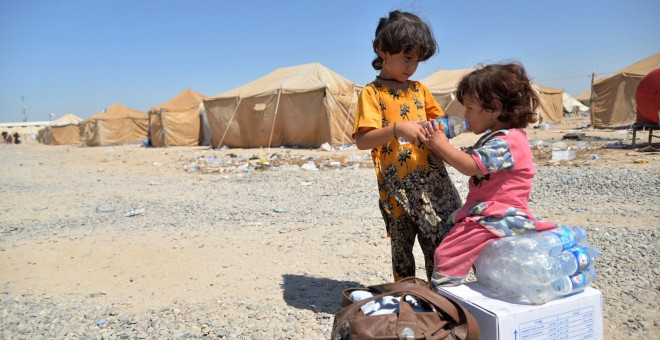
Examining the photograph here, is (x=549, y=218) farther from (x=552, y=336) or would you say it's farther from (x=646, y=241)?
(x=552, y=336)

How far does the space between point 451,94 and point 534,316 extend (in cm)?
2088

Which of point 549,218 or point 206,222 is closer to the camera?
point 549,218

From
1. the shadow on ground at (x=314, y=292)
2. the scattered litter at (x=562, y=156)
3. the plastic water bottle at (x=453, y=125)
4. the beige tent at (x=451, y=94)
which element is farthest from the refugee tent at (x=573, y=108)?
the plastic water bottle at (x=453, y=125)

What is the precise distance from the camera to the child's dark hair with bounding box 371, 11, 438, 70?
2.10m

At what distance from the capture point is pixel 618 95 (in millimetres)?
19984

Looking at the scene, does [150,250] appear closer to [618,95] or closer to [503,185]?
[503,185]

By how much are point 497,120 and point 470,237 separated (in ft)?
1.74

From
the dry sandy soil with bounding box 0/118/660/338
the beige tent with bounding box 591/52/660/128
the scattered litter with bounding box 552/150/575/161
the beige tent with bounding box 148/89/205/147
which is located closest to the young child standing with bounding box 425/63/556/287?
the dry sandy soil with bounding box 0/118/660/338

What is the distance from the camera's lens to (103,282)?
12.3ft

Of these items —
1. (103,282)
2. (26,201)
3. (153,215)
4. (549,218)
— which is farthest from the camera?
(26,201)

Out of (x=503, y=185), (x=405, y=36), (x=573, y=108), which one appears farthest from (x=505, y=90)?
(x=573, y=108)

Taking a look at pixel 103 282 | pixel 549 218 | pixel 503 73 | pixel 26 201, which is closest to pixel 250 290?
pixel 103 282

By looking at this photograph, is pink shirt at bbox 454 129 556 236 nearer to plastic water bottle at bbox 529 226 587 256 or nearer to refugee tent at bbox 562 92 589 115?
plastic water bottle at bbox 529 226 587 256

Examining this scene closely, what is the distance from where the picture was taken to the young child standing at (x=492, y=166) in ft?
5.91
